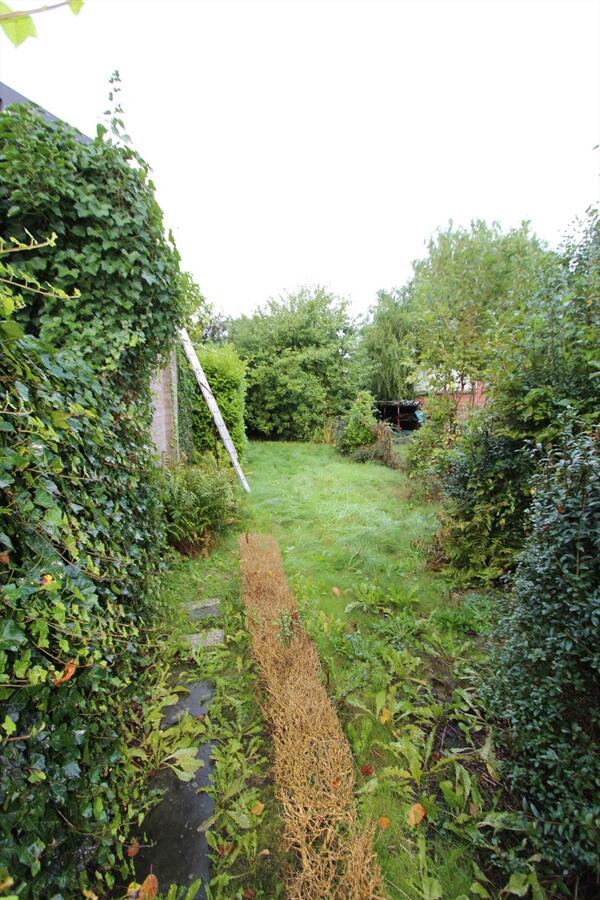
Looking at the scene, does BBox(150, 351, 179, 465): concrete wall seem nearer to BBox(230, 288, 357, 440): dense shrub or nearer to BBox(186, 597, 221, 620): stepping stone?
BBox(186, 597, 221, 620): stepping stone

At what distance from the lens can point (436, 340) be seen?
6.64 metres

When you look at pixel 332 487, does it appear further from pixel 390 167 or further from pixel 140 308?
pixel 390 167

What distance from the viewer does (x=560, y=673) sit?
56.8 inches

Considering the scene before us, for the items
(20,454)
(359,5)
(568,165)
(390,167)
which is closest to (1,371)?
(20,454)

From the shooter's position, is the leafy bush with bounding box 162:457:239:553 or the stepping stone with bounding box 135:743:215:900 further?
the leafy bush with bounding box 162:457:239:553

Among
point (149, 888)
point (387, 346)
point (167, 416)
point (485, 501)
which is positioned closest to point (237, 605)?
point (149, 888)

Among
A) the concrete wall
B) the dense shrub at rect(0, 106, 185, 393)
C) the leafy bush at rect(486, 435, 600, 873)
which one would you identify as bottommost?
the leafy bush at rect(486, 435, 600, 873)

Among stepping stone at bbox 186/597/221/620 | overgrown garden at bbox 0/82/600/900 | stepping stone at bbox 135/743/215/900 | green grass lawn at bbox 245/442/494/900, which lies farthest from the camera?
stepping stone at bbox 186/597/221/620

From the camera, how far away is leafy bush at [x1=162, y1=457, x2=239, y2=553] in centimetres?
421

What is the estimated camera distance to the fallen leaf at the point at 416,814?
1.60m

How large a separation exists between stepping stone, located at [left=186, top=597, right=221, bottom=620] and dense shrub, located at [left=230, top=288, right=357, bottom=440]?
1028cm

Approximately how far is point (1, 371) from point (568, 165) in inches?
339

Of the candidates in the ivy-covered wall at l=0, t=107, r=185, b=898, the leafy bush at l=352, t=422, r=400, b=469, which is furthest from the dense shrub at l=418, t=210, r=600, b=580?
the leafy bush at l=352, t=422, r=400, b=469

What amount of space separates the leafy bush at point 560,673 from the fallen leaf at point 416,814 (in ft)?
1.44
